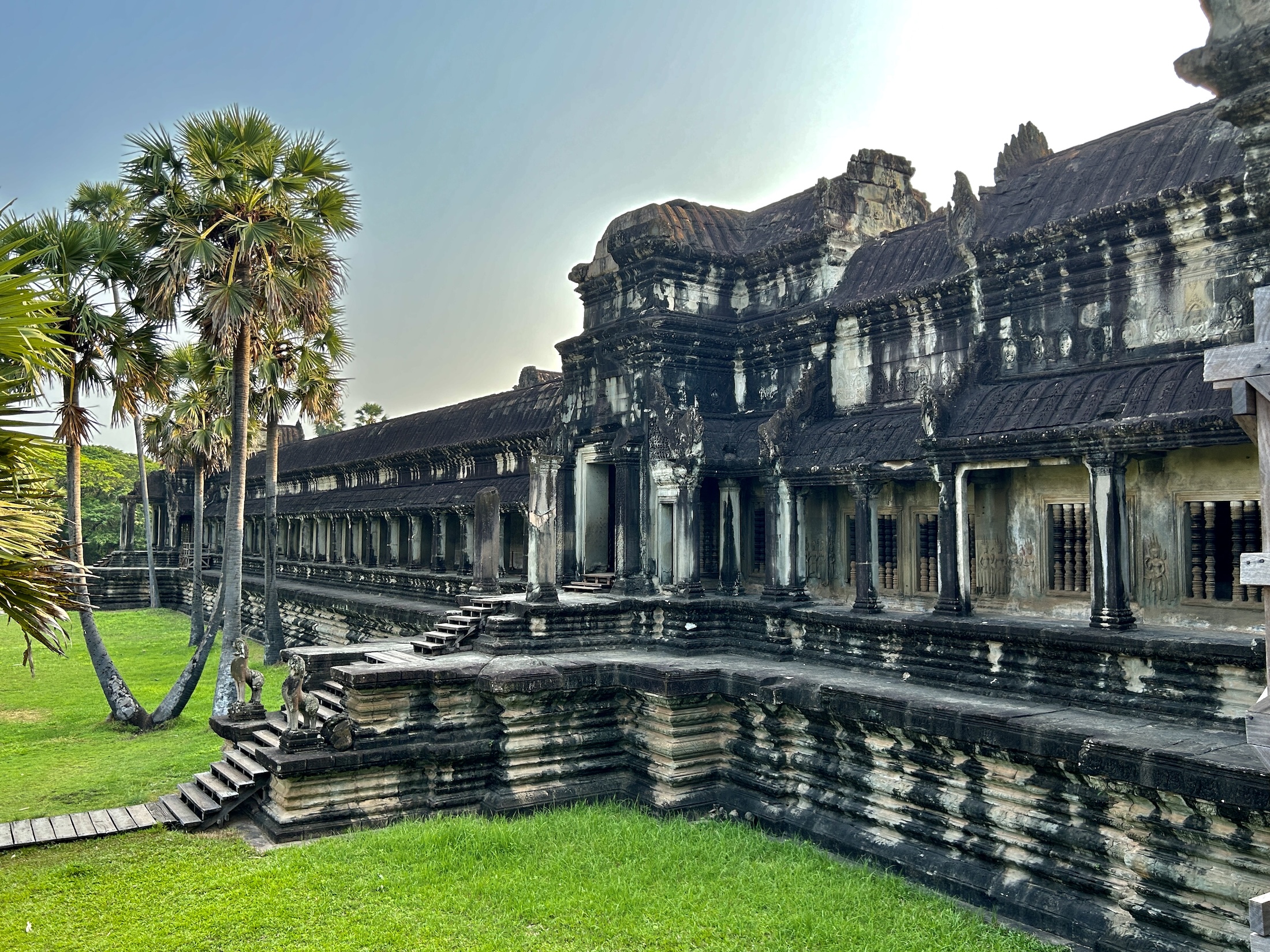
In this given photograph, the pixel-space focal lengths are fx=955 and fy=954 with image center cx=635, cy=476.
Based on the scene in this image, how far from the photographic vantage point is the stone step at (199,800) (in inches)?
388

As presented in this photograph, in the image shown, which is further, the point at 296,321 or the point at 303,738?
the point at 296,321

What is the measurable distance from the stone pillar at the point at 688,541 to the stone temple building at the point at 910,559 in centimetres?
6

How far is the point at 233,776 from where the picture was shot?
34.1ft

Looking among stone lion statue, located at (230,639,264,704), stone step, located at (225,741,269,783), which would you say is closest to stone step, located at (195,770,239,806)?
stone step, located at (225,741,269,783)

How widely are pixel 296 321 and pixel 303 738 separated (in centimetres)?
859

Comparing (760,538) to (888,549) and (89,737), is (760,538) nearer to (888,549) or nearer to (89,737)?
(888,549)

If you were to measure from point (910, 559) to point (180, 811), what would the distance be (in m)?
8.76

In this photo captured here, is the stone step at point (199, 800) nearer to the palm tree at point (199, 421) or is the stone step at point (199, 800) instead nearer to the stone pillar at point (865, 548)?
the stone pillar at point (865, 548)

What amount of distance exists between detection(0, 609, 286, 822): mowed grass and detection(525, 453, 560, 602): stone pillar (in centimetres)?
497

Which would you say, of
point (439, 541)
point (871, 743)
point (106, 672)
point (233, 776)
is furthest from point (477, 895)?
point (439, 541)

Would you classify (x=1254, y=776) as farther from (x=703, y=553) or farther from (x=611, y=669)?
(x=703, y=553)

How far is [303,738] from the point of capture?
967cm

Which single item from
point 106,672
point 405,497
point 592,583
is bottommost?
point 106,672

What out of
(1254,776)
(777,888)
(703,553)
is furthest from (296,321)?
(1254,776)
